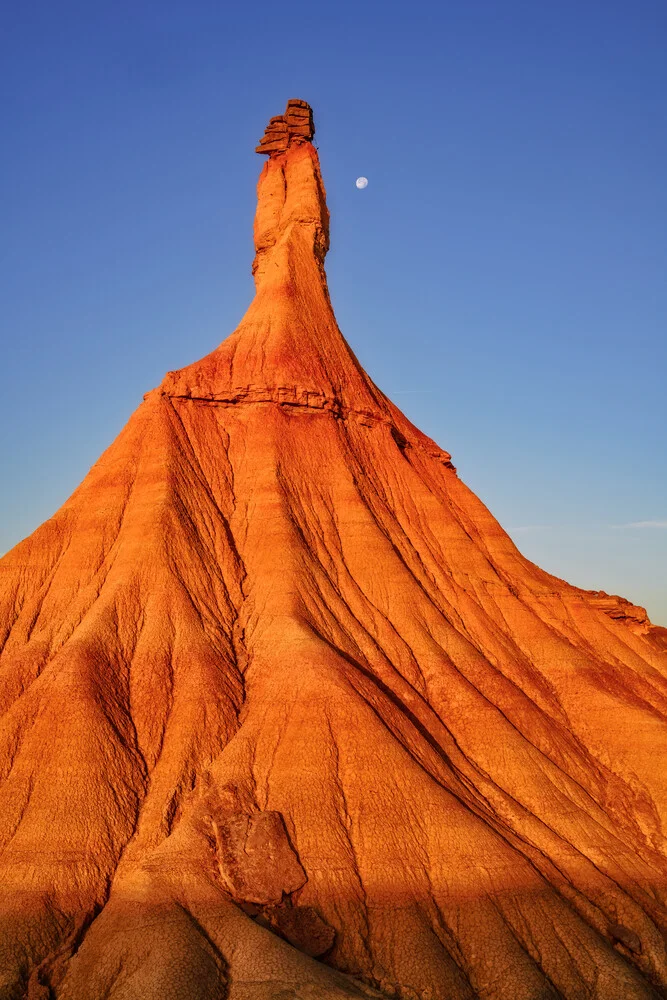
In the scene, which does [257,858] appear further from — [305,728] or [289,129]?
[289,129]

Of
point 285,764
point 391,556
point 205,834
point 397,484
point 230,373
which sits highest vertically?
point 230,373

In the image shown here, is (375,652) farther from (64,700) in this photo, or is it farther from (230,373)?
(230,373)

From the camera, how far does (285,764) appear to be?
3694 cm

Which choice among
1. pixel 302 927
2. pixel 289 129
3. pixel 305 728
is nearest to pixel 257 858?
pixel 302 927

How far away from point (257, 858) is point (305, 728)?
6145 millimetres

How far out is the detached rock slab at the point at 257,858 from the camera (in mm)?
32844

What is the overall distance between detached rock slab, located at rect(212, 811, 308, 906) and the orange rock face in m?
0.09

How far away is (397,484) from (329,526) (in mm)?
7873

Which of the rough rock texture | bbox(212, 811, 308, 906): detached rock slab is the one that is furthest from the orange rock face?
the rough rock texture

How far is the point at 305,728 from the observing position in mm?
38281

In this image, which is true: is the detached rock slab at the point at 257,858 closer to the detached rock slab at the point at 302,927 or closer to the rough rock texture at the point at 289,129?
the detached rock slab at the point at 302,927

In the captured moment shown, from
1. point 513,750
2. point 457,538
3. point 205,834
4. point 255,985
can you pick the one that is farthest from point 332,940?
point 457,538

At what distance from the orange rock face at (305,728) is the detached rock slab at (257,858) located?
0.09m

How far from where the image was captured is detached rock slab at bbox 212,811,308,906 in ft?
108
